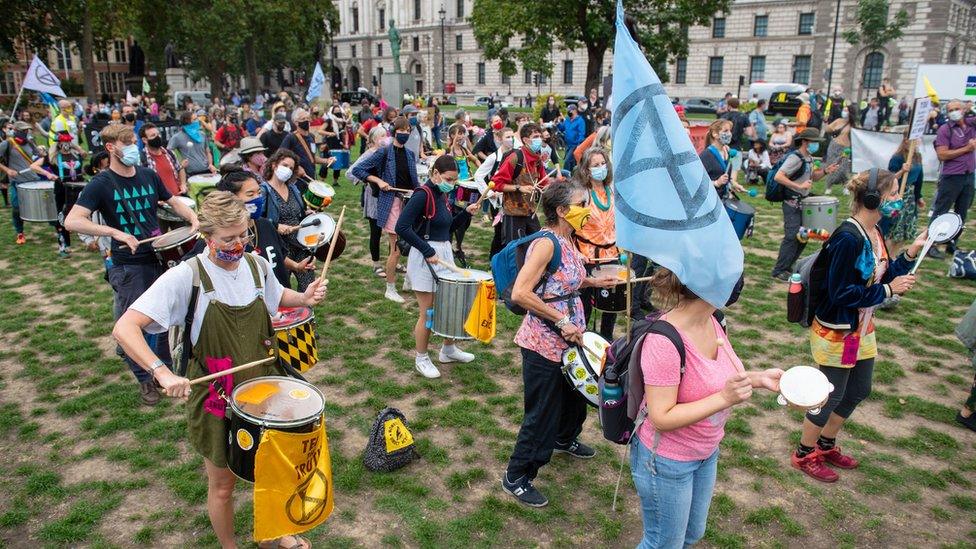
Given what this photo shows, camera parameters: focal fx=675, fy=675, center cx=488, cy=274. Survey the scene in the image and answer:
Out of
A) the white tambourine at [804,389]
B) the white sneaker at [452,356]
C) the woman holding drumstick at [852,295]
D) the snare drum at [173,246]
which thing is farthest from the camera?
the white sneaker at [452,356]

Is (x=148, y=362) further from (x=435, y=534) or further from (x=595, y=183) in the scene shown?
(x=595, y=183)

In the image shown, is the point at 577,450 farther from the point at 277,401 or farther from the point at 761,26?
the point at 761,26

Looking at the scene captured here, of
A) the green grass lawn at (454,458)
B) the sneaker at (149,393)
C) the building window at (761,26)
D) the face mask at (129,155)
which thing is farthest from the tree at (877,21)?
the sneaker at (149,393)

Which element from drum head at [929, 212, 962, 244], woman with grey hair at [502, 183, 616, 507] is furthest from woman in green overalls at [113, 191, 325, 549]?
drum head at [929, 212, 962, 244]

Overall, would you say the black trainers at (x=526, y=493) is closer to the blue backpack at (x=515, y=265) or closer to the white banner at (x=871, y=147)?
the blue backpack at (x=515, y=265)

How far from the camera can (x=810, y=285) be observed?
443 centimetres

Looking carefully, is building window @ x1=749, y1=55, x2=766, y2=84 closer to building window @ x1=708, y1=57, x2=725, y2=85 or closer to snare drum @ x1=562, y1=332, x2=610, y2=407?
building window @ x1=708, y1=57, x2=725, y2=85

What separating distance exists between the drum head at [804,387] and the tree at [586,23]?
34029mm

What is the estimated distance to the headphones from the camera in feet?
13.6

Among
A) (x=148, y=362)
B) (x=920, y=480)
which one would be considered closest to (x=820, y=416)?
(x=920, y=480)

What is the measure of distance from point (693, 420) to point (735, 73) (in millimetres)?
66441

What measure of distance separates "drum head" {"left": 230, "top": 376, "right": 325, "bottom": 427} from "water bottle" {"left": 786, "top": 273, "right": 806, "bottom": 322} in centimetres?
311

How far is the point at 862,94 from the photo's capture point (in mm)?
56406

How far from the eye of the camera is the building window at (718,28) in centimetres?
6203
